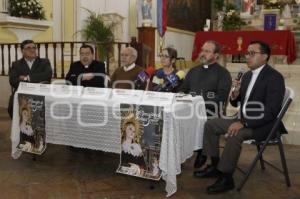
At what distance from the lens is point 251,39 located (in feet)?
Answer: 22.5

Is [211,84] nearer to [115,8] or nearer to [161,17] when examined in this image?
[161,17]

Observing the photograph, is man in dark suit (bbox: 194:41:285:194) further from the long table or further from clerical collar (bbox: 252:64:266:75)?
the long table

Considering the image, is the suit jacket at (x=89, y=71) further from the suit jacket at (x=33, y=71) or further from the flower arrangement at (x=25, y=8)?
the flower arrangement at (x=25, y=8)

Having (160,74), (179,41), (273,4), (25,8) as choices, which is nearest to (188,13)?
(179,41)

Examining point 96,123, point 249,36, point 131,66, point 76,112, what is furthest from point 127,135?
point 249,36

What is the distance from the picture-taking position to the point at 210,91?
3.57 m

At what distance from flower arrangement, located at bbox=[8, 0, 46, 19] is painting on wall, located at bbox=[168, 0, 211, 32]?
11.0 feet

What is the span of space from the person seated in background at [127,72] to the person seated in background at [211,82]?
71 cm

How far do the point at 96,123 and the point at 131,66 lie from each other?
1117mm

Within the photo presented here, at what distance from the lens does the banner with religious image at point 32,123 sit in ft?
11.6

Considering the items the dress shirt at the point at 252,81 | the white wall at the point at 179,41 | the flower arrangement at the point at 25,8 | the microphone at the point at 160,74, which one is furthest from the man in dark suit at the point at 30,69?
the white wall at the point at 179,41

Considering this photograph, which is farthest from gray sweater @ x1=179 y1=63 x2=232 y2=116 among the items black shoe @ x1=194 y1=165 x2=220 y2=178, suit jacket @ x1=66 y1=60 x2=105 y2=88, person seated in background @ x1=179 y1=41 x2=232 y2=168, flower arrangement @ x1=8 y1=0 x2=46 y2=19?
flower arrangement @ x1=8 y1=0 x2=46 y2=19

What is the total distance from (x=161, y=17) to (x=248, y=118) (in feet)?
20.2

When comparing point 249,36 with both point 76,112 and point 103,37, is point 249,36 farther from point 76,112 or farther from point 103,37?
point 76,112
